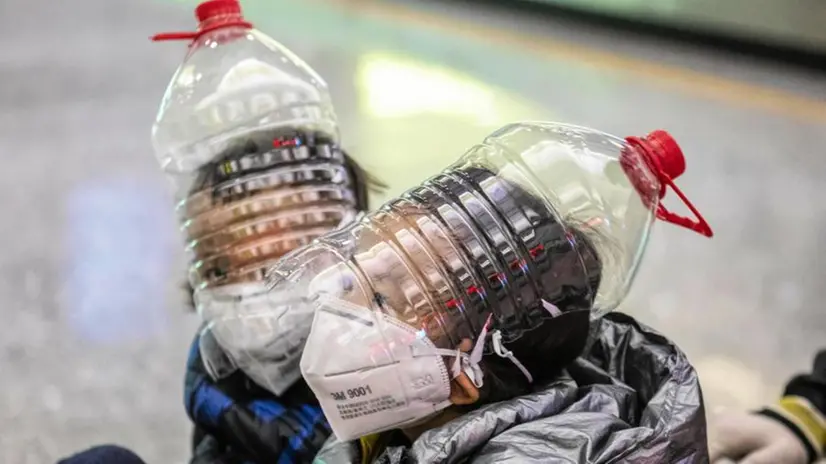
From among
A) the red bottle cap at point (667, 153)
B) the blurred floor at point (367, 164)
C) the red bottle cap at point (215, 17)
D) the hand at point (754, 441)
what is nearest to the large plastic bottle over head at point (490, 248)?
the red bottle cap at point (667, 153)

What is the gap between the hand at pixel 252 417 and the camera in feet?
2.81

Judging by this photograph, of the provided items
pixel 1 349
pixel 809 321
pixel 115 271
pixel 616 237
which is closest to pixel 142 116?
pixel 115 271

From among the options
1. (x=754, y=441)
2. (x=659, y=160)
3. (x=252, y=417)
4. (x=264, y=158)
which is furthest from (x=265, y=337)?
(x=754, y=441)

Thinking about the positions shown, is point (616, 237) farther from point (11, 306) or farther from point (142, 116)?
point (142, 116)

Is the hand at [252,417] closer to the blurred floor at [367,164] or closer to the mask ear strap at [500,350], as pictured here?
the mask ear strap at [500,350]

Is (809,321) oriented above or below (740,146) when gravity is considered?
below

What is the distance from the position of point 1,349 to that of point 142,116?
38.0 inches

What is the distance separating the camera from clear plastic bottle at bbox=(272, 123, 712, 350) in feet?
2.28

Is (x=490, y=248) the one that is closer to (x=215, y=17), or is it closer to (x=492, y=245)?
(x=492, y=245)

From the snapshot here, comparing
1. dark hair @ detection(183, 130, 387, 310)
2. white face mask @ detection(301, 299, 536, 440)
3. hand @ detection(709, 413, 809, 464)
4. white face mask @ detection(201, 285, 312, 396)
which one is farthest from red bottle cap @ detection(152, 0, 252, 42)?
hand @ detection(709, 413, 809, 464)

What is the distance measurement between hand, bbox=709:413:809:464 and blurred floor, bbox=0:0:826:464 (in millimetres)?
370

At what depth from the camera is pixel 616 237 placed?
2.62ft

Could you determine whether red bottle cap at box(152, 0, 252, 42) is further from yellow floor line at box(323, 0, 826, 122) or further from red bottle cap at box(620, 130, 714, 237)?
yellow floor line at box(323, 0, 826, 122)

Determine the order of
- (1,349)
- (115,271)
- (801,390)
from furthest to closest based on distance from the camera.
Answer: (115,271), (1,349), (801,390)
